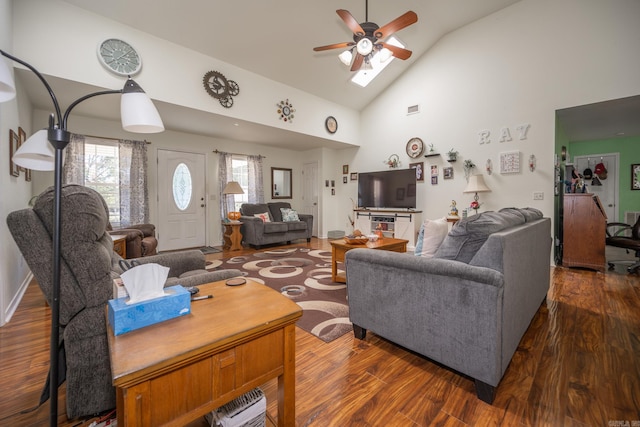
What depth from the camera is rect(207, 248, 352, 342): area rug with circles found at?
2.22m

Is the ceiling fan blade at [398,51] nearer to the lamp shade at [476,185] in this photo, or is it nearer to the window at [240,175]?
the lamp shade at [476,185]

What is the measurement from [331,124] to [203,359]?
5614 millimetres

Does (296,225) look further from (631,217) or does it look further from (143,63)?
(631,217)

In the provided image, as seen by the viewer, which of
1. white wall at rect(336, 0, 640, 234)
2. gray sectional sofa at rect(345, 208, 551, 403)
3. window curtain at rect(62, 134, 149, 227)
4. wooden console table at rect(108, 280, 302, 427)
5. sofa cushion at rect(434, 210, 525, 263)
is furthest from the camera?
window curtain at rect(62, 134, 149, 227)

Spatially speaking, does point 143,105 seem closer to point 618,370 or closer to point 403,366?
point 403,366

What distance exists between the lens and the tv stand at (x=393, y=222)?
5.25 metres

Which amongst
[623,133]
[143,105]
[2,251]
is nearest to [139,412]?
[143,105]

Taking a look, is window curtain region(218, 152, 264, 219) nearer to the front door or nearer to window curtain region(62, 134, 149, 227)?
the front door

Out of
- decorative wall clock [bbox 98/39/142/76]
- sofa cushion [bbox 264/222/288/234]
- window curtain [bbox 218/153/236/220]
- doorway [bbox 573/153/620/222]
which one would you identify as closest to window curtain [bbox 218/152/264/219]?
window curtain [bbox 218/153/236/220]

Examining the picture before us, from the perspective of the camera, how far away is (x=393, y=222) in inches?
218

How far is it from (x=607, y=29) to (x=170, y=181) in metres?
7.23

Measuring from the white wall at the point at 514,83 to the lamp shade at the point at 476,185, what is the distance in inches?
9.9

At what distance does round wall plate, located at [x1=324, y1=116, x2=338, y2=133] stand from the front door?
2744mm

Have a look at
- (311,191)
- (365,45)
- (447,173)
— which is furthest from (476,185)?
(311,191)
